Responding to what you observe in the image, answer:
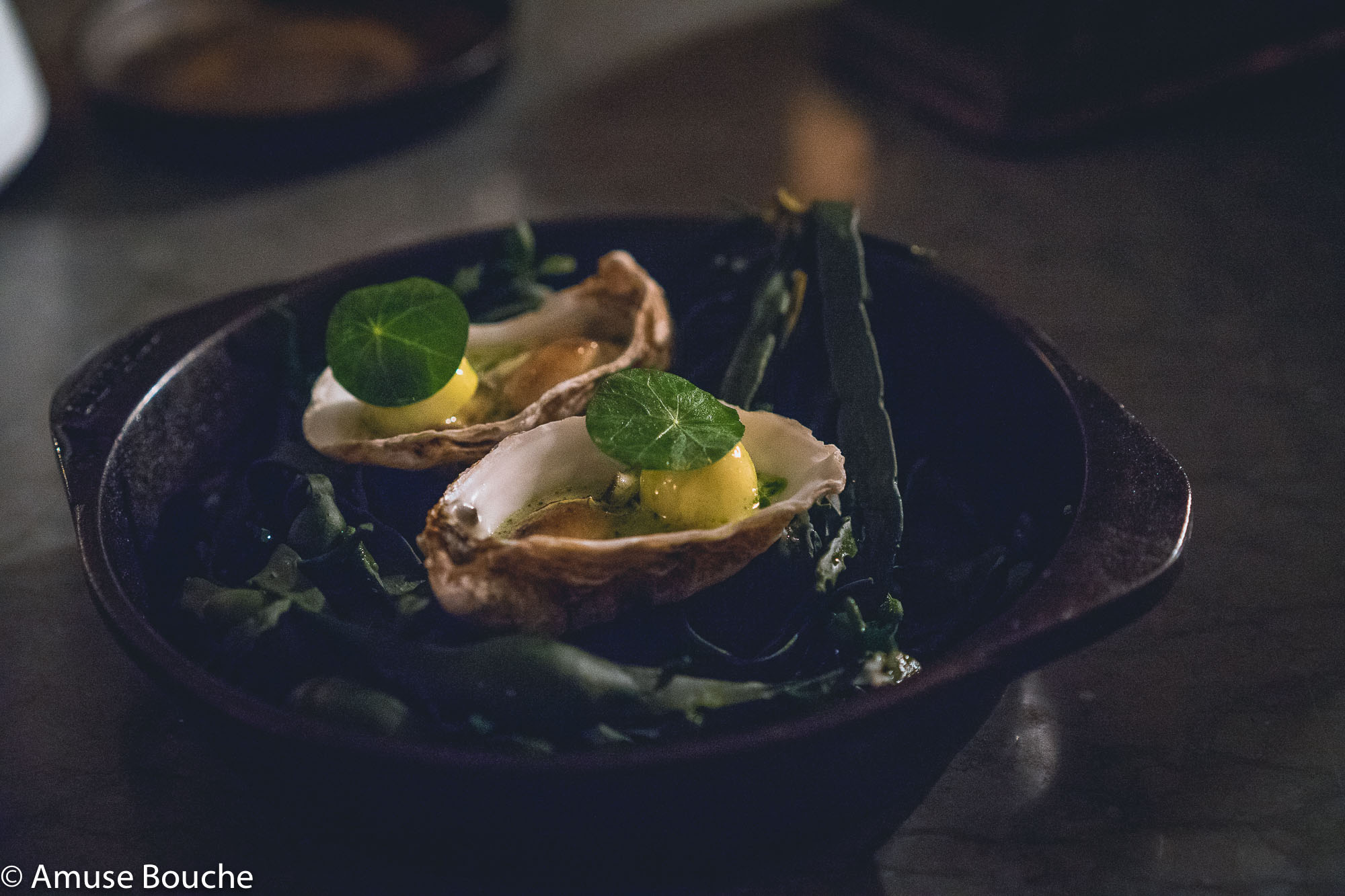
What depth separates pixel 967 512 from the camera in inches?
37.8

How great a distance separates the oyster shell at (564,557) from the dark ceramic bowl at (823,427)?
5.0 inches

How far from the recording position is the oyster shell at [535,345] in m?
0.89

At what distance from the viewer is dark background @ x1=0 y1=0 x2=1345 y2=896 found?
81 cm

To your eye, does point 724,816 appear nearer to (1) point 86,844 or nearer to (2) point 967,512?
(2) point 967,512

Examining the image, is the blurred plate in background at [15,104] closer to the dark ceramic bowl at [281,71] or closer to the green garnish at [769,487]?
the dark ceramic bowl at [281,71]

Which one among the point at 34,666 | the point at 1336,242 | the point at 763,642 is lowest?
the point at 34,666

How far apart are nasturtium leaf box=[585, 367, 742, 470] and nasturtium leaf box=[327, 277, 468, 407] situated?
158mm

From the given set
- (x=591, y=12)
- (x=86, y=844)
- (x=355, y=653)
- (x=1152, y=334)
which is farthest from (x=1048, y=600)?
(x=591, y=12)

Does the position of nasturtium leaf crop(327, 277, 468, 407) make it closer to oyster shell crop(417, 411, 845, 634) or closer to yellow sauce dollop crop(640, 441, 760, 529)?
oyster shell crop(417, 411, 845, 634)

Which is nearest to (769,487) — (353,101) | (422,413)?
(422,413)

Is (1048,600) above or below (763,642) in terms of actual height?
above

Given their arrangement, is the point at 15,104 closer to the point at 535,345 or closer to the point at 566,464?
the point at 535,345

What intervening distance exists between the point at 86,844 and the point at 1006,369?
86 centimetres

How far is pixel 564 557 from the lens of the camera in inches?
28.7
